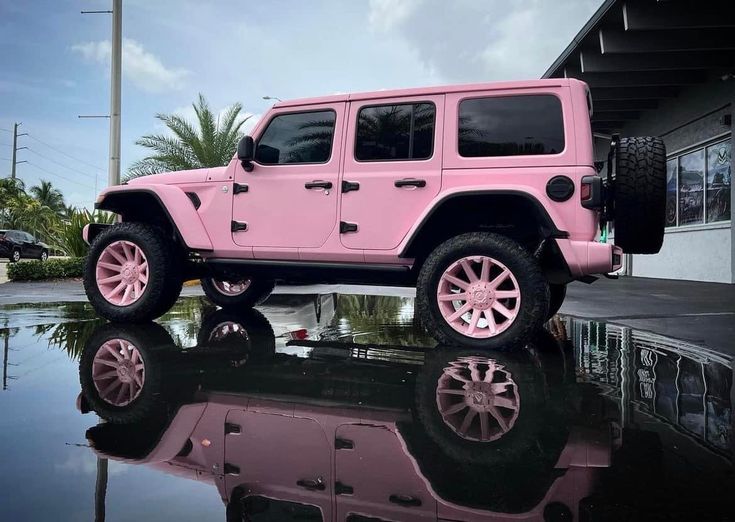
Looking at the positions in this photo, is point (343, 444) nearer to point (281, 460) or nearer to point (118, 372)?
point (281, 460)

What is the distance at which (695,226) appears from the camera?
527 inches

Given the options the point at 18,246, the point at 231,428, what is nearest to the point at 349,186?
the point at 231,428

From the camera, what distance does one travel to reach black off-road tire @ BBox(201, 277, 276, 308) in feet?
22.2

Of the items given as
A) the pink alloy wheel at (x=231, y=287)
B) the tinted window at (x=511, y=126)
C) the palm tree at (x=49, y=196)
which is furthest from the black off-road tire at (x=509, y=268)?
the palm tree at (x=49, y=196)

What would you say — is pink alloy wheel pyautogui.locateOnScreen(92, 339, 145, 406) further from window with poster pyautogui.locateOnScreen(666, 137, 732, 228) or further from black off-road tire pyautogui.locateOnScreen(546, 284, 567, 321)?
window with poster pyautogui.locateOnScreen(666, 137, 732, 228)

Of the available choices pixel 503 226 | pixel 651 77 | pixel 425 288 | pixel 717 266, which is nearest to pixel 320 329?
pixel 425 288

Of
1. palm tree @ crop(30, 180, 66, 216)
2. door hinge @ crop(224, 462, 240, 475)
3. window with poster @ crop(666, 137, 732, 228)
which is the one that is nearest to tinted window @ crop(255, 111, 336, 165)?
door hinge @ crop(224, 462, 240, 475)

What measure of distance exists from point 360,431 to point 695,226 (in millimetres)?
13251

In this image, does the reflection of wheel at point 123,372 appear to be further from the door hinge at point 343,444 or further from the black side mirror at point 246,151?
the black side mirror at point 246,151

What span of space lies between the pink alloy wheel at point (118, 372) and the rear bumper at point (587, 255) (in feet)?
9.35

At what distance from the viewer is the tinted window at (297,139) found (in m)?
5.01

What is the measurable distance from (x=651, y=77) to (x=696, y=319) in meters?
9.04

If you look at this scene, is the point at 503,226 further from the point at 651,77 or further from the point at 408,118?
the point at 651,77

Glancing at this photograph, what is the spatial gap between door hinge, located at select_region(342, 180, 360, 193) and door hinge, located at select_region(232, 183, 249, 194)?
0.91 meters
